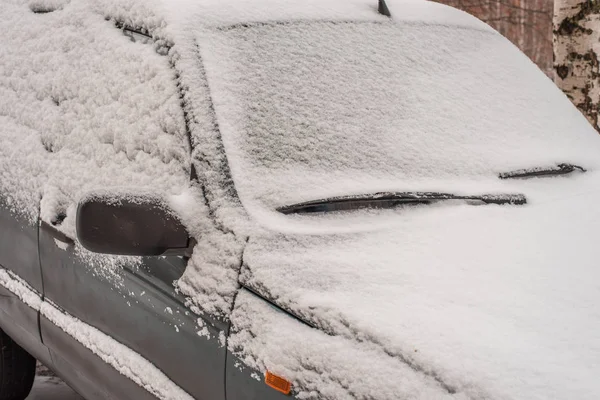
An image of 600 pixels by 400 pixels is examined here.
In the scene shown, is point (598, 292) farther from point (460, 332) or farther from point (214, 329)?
point (214, 329)

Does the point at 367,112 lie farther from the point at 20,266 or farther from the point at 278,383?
the point at 20,266

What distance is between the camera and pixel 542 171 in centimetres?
263

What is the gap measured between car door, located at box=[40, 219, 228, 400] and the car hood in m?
0.28

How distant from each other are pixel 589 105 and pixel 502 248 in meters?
4.19

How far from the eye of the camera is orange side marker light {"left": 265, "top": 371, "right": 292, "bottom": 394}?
1.68 m

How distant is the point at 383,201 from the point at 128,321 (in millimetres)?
838

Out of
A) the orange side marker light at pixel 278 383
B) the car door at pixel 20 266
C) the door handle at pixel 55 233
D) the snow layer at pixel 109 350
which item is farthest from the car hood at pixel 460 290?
the car door at pixel 20 266

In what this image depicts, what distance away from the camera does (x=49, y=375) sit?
406 centimetres

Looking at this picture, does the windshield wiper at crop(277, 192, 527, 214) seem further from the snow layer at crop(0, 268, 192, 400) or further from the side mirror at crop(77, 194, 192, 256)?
the snow layer at crop(0, 268, 192, 400)

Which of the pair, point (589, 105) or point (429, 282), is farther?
point (589, 105)

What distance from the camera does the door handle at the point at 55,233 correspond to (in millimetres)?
2541

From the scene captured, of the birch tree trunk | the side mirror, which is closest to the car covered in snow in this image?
the side mirror

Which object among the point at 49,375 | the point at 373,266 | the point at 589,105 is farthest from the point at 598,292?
the point at 589,105

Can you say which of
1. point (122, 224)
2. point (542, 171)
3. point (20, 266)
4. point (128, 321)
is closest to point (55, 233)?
point (20, 266)
